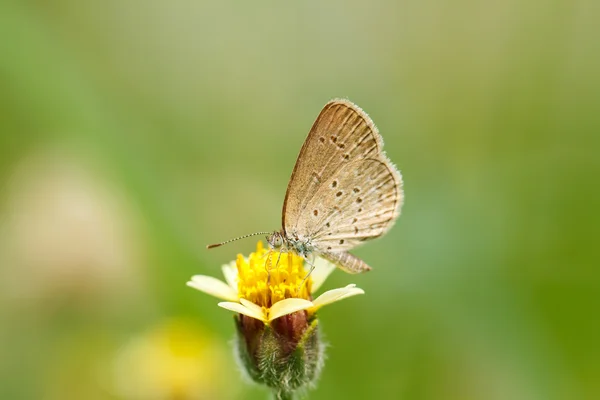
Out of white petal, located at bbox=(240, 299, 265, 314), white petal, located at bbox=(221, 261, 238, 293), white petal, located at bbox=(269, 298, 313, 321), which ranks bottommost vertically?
white petal, located at bbox=(269, 298, 313, 321)

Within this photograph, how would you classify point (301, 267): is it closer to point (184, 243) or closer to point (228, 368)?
point (228, 368)

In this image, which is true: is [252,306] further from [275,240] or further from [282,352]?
[275,240]

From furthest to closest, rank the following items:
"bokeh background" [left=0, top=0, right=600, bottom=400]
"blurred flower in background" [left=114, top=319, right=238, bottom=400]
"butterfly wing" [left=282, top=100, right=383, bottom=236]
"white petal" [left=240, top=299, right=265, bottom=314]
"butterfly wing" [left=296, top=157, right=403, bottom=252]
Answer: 1. "bokeh background" [left=0, top=0, right=600, bottom=400]
2. "blurred flower in background" [left=114, top=319, right=238, bottom=400]
3. "butterfly wing" [left=296, top=157, right=403, bottom=252]
4. "butterfly wing" [left=282, top=100, right=383, bottom=236]
5. "white petal" [left=240, top=299, right=265, bottom=314]

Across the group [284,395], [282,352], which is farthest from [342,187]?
[284,395]

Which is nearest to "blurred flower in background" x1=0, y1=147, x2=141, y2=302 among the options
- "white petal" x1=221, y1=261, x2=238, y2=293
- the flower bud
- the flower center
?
"white petal" x1=221, y1=261, x2=238, y2=293

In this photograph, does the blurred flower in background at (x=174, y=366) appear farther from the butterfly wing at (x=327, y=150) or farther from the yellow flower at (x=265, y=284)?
the butterfly wing at (x=327, y=150)

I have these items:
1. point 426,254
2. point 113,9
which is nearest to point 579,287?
point 426,254

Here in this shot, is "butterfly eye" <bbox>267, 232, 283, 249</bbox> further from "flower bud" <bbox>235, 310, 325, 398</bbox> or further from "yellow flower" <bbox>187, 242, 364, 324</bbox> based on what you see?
"flower bud" <bbox>235, 310, 325, 398</bbox>

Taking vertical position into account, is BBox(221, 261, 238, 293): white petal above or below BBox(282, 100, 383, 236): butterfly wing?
below
